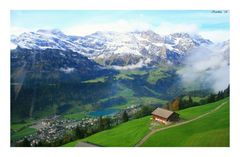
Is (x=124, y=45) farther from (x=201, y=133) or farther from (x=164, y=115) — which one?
(x=201, y=133)

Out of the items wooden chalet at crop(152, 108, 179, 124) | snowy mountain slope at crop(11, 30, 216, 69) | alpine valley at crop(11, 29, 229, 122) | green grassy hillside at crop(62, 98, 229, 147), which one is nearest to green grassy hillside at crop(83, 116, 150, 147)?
green grassy hillside at crop(62, 98, 229, 147)

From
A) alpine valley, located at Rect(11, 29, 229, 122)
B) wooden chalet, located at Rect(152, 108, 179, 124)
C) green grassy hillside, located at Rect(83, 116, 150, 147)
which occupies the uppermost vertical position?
alpine valley, located at Rect(11, 29, 229, 122)

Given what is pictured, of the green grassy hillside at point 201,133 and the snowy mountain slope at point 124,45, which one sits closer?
the green grassy hillside at point 201,133

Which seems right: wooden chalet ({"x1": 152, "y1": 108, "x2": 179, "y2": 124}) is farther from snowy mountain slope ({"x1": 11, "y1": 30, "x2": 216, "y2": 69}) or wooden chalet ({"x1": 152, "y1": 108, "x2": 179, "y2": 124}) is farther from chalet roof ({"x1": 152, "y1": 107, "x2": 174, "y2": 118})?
snowy mountain slope ({"x1": 11, "y1": 30, "x2": 216, "y2": 69})

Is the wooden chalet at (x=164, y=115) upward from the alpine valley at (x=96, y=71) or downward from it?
downward

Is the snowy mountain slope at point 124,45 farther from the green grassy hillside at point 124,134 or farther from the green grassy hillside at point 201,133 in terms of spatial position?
the green grassy hillside at point 201,133

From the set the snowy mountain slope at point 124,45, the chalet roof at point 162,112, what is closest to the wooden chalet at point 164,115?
the chalet roof at point 162,112
